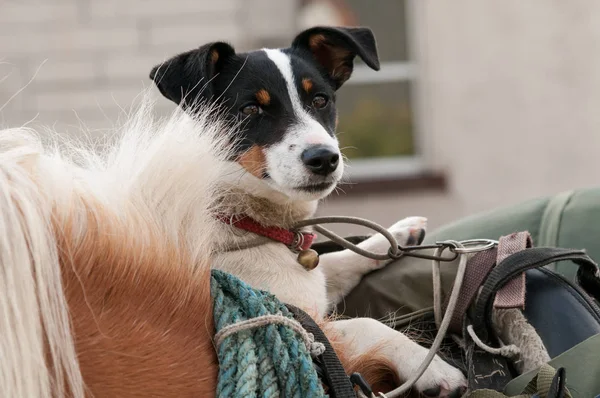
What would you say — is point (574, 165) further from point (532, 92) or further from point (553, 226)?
point (553, 226)

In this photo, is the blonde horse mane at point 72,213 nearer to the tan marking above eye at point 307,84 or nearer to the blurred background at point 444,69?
the tan marking above eye at point 307,84

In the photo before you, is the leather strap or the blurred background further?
the blurred background

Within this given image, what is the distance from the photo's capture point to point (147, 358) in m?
0.83

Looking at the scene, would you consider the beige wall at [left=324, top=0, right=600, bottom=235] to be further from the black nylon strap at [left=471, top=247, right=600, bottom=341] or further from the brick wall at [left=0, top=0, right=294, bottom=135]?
the black nylon strap at [left=471, top=247, right=600, bottom=341]

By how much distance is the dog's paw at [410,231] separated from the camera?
1641 mm

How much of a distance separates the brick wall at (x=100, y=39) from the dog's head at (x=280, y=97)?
306 cm

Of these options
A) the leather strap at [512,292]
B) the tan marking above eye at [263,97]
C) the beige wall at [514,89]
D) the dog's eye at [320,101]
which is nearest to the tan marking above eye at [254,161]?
the tan marking above eye at [263,97]

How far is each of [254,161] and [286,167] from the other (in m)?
0.06

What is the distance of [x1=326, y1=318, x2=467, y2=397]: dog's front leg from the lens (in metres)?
1.09

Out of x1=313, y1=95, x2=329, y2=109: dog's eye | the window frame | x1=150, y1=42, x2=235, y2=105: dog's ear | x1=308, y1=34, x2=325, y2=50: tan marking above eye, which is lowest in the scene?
the window frame

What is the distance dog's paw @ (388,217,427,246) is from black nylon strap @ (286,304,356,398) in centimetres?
71

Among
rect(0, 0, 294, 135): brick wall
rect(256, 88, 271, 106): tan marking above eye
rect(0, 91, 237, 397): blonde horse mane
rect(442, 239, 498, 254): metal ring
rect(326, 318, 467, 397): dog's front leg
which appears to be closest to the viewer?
rect(0, 91, 237, 397): blonde horse mane

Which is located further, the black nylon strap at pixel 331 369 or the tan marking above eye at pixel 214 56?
the tan marking above eye at pixel 214 56

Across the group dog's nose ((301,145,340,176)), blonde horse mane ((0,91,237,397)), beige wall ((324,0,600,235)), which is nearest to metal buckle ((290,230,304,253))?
dog's nose ((301,145,340,176))
